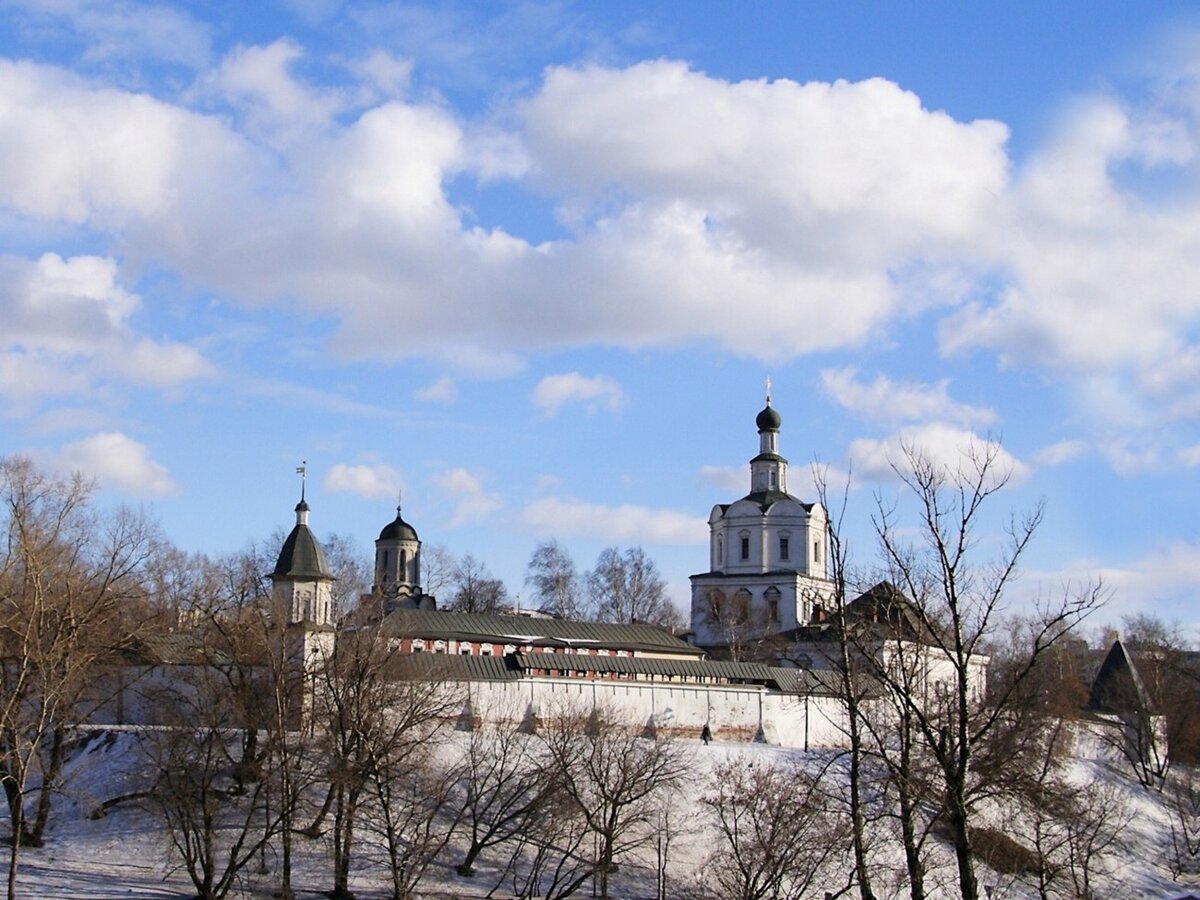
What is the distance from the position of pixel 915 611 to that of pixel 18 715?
2054 centimetres

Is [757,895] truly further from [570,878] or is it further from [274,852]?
[274,852]

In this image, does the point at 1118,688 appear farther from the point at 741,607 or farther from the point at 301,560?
the point at 301,560

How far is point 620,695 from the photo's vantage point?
4116 centimetres

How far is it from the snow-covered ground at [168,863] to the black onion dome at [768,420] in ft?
108

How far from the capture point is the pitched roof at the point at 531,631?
163 ft

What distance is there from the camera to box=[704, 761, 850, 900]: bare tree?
24.5 meters

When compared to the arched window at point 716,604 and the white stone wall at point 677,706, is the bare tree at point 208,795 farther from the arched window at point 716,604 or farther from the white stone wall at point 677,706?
the arched window at point 716,604

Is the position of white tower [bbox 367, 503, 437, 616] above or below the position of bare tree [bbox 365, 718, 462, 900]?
above

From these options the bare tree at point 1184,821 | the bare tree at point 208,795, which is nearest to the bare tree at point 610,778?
the bare tree at point 208,795

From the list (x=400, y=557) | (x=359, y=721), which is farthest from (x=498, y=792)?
(x=400, y=557)

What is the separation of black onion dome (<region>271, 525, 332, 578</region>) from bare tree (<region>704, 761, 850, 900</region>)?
12923mm

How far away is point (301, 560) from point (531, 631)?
15.0 meters

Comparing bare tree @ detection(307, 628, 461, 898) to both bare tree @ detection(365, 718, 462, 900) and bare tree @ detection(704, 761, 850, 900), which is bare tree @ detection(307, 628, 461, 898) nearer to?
bare tree @ detection(365, 718, 462, 900)

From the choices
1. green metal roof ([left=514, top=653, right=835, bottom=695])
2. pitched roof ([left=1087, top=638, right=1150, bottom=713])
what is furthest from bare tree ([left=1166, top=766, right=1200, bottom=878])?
green metal roof ([left=514, top=653, right=835, bottom=695])
